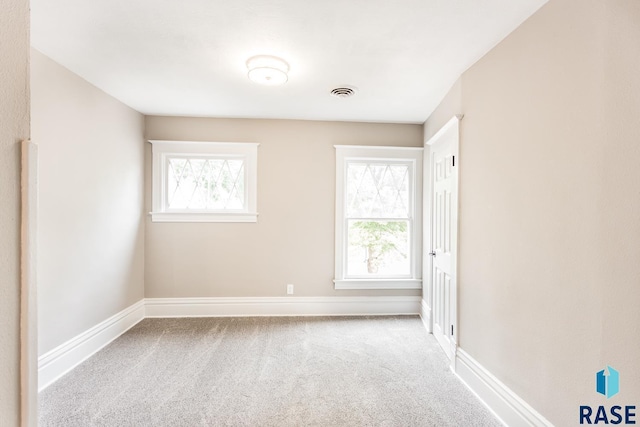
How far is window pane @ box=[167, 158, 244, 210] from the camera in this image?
3738mm

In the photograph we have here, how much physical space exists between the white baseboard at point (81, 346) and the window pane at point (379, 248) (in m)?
2.66

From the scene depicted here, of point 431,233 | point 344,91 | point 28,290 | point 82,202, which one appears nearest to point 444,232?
point 431,233

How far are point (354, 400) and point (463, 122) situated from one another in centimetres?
234

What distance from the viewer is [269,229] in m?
3.72

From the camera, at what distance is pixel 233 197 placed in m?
3.77

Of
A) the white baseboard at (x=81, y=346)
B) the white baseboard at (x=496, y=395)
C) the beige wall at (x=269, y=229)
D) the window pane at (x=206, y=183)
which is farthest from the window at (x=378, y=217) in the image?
the white baseboard at (x=81, y=346)

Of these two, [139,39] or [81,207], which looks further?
[81,207]

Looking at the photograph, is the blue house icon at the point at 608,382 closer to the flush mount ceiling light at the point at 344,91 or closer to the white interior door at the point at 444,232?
the white interior door at the point at 444,232

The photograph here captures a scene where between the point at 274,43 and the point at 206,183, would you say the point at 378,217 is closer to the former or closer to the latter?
the point at 206,183

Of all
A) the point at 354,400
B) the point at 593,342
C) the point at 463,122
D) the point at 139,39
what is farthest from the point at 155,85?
the point at 593,342

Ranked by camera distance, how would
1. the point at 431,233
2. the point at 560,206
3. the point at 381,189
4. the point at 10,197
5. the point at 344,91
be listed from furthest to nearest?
1. the point at 381,189
2. the point at 431,233
3. the point at 344,91
4. the point at 560,206
5. the point at 10,197

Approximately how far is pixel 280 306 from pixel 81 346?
1962mm

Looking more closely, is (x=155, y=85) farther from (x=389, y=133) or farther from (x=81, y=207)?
(x=389, y=133)

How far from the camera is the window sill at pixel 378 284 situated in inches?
148
